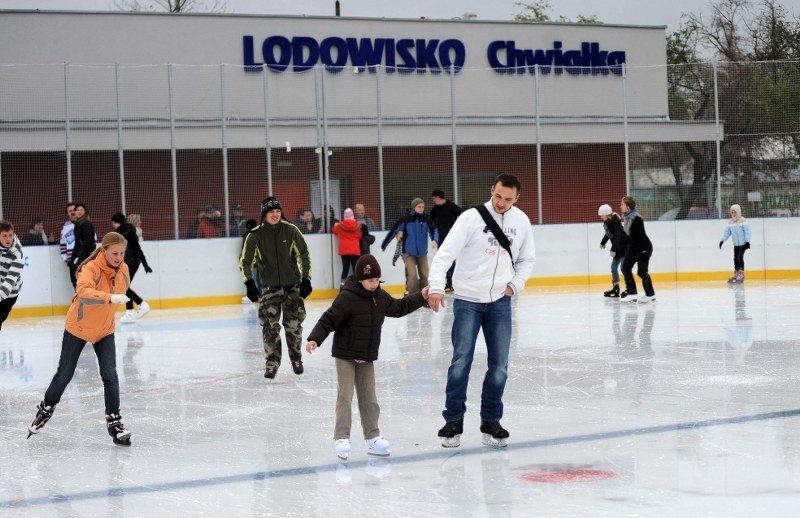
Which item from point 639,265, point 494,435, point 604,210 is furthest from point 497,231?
point 604,210

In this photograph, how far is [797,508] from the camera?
5.03m

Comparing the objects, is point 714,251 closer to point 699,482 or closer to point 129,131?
point 129,131

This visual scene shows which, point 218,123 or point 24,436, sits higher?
point 218,123

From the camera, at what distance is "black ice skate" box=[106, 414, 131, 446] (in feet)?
23.2

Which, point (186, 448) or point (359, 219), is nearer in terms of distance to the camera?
point (186, 448)

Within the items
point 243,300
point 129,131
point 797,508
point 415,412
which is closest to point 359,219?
point 243,300

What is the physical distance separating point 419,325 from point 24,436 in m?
7.18

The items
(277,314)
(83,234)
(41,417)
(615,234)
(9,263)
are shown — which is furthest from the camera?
(615,234)

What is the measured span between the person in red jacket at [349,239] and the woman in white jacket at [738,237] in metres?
6.23

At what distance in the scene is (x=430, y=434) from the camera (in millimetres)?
7117

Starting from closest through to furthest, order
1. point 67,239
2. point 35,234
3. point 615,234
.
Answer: point 615,234, point 67,239, point 35,234

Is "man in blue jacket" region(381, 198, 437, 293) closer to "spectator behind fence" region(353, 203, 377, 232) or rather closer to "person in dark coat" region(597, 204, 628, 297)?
"spectator behind fence" region(353, 203, 377, 232)

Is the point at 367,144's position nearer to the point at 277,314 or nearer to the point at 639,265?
the point at 639,265

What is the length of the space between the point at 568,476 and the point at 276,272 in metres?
4.42
